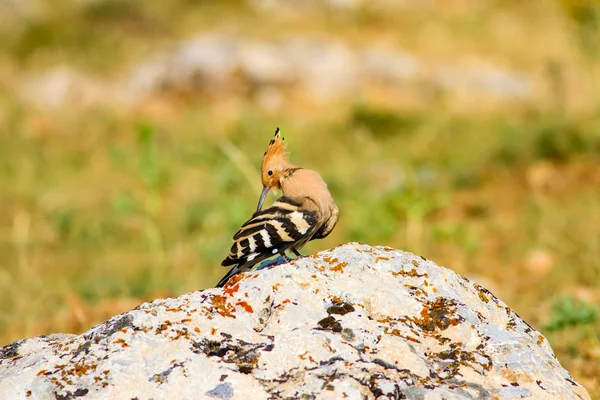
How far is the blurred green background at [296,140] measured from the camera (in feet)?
21.4

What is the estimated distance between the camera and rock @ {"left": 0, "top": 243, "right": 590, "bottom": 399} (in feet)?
7.37

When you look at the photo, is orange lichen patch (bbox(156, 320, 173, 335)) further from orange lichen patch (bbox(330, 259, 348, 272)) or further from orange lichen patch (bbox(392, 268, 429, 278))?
orange lichen patch (bbox(392, 268, 429, 278))

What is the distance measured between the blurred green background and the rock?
1.41 m

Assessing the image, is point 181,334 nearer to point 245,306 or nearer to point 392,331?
point 245,306

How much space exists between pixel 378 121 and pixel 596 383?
330 inches

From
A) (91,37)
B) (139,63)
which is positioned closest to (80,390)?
(139,63)

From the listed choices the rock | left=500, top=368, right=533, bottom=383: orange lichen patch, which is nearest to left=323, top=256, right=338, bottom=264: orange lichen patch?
the rock

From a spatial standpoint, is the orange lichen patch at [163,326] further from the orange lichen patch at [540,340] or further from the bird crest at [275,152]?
the orange lichen patch at [540,340]

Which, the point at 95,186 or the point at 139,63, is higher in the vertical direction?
the point at 139,63

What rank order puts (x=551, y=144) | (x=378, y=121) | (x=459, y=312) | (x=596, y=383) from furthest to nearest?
(x=378, y=121), (x=551, y=144), (x=596, y=383), (x=459, y=312)

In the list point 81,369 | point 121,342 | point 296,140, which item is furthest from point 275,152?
point 296,140

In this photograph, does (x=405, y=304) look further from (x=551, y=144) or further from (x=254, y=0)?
(x=254, y=0)

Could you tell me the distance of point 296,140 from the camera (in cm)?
1172

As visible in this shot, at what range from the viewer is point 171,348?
238 cm
